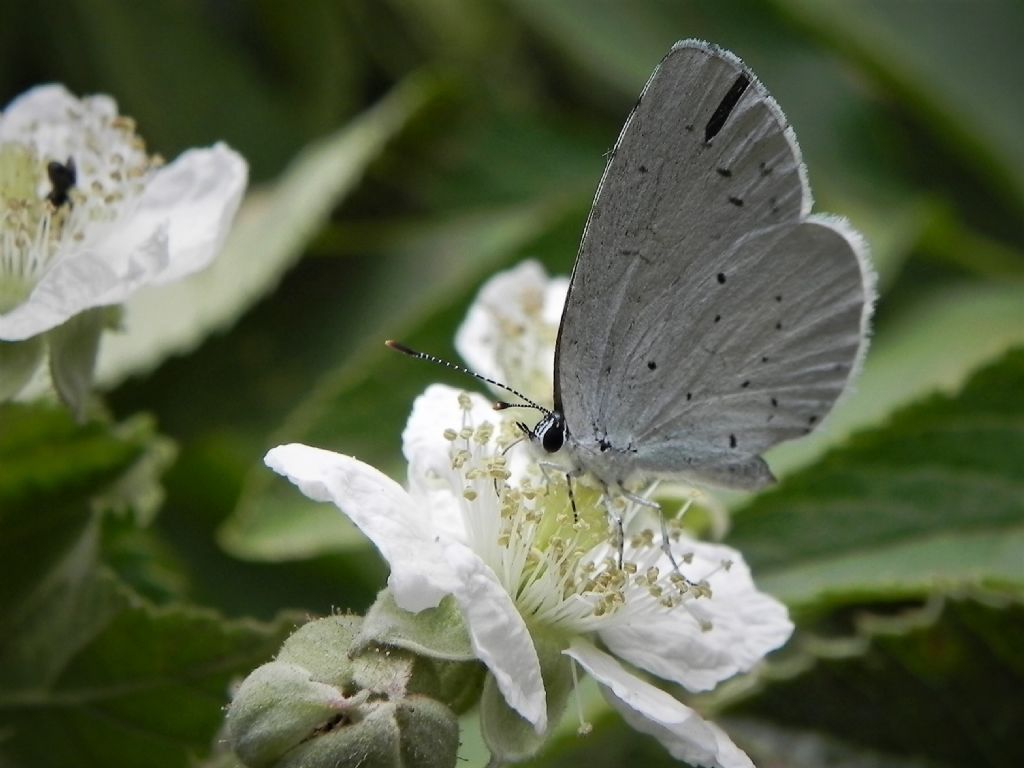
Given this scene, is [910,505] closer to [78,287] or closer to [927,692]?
[927,692]

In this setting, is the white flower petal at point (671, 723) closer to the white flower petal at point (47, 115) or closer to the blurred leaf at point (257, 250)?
the white flower petal at point (47, 115)

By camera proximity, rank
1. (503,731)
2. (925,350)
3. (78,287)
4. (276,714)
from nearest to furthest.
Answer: (276,714)
(503,731)
(78,287)
(925,350)

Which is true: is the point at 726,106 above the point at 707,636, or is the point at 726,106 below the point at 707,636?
above

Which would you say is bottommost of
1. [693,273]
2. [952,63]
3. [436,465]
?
[436,465]

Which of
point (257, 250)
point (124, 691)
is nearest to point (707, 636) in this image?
point (124, 691)

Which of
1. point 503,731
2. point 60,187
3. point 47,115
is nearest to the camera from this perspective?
point 503,731

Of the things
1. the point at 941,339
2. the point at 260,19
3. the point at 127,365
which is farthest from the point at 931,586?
the point at 260,19

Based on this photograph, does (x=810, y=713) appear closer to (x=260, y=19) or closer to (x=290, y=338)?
(x=290, y=338)
